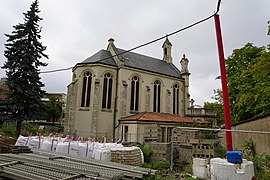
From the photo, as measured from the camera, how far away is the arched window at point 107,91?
74.7 feet

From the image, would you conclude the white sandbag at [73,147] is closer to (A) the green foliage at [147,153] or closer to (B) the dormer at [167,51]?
(A) the green foliage at [147,153]

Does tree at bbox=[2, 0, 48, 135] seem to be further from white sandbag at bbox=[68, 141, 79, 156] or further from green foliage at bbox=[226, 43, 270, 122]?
green foliage at bbox=[226, 43, 270, 122]

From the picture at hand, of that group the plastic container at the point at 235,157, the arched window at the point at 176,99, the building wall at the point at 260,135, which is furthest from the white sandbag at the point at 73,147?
the arched window at the point at 176,99

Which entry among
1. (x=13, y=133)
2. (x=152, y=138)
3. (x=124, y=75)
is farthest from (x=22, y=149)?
(x=124, y=75)

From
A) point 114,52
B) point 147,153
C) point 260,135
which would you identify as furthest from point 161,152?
point 114,52

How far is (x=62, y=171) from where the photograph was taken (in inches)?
218

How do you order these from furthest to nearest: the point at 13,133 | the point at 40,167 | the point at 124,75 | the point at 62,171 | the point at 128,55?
1. the point at 128,55
2. the point at 124,75
3. the point at 13,133
4. the point at 40,167
5. the point at 62,171

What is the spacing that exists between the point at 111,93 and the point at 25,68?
913 centimetres

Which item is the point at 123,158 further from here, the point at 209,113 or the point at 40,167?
the point at 209,113

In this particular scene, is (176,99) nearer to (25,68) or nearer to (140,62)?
(140,62)

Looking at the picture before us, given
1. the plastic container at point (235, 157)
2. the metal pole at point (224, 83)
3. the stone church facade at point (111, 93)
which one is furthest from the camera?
the stone church facade at point (111, 93)

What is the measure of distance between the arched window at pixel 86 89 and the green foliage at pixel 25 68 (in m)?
4.46

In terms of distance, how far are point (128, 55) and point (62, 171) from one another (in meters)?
23.3

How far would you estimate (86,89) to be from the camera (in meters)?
22.8
